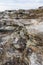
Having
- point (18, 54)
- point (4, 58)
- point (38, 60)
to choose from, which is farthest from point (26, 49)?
point (38, 60)

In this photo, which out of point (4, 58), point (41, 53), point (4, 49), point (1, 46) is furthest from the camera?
point (1, 46)

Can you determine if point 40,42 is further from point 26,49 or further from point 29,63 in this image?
point 29,63

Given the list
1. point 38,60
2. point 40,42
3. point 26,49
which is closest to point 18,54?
point 26,49

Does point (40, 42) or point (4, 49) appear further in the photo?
point (4, 49)

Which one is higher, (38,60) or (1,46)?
(38,60)

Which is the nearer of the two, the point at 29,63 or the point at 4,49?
the point at 29,63

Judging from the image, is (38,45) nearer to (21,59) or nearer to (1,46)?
(21,59)

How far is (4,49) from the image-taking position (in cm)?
1683

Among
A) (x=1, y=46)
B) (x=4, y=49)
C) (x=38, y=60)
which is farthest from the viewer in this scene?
(x=1, y=46)

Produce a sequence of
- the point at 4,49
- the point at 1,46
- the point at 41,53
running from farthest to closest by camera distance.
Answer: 1. the point at 1,46
2. the point at 4,49
3. the point at 41,53

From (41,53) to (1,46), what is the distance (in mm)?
5058

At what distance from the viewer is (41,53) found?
13.7 metres

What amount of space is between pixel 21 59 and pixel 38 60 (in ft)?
5.44

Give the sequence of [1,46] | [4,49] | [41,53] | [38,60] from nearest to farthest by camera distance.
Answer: [38,60] < [41,53] < [4,49] < [1,46]
